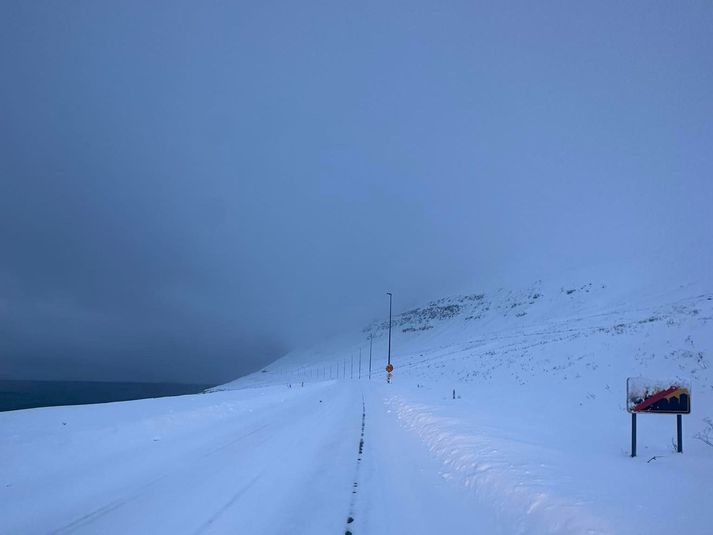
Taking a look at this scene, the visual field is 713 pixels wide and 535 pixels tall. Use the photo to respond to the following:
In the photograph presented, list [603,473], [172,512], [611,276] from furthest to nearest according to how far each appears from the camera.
Result: [611,276]
[603,473]
[172,512]

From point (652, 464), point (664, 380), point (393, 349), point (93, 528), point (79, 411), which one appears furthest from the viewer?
point (393, 349)

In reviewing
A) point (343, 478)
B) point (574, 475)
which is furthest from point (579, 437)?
point (343, 478)

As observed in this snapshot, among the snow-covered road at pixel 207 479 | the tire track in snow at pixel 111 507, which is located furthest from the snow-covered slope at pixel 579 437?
the tire track in snow at pixel 111 507

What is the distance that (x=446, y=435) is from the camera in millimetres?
11078

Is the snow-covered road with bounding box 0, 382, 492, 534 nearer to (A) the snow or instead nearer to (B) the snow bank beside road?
(A) the snow

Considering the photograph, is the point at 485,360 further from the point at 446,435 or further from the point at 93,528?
the point at 93,528

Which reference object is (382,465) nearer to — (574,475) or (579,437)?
(574,475)

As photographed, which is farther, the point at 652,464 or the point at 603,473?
the point at 652,464

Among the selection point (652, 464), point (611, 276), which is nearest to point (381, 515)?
point (652, 464)

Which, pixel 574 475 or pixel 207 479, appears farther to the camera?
pixel 207 479

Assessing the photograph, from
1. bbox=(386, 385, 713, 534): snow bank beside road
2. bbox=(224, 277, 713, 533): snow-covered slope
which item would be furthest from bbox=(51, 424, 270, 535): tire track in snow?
bbox=(224, 277, 713, 533): snow-covered slope

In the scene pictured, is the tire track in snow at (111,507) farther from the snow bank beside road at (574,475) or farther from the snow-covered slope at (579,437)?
the snow-covered slope at (579,437)

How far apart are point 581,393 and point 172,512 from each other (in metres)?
15.3

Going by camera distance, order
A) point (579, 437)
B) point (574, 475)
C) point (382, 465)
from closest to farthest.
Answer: point (574, 475) < point (382, 465) < point (579, 437)
